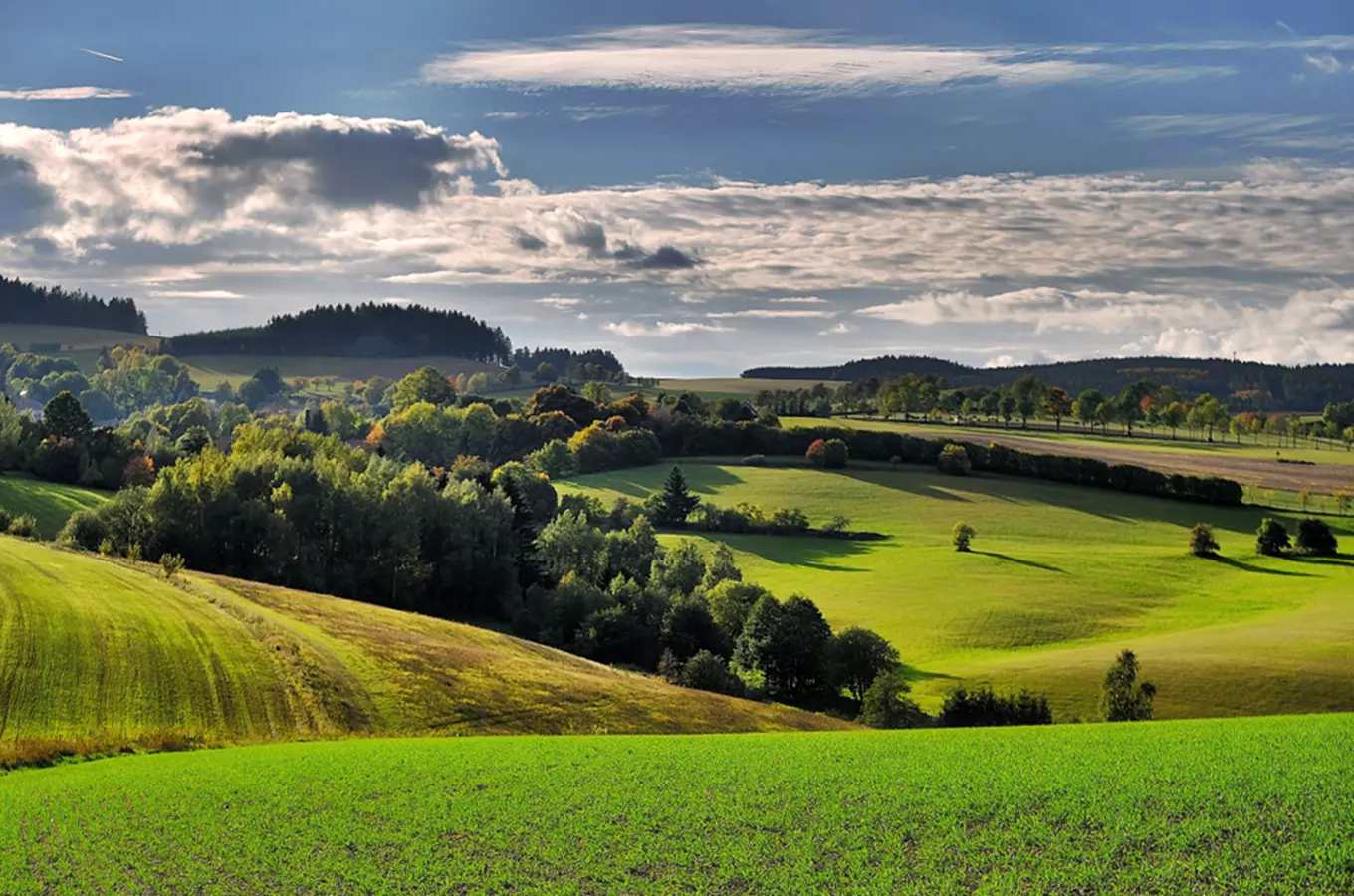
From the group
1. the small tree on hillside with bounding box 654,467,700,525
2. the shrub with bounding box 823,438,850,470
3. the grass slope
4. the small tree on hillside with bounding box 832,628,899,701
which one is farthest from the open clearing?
the grass slope

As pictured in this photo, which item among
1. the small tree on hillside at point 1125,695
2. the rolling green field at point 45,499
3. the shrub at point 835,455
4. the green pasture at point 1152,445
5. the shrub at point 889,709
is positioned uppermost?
the green pasture at point 1152,445

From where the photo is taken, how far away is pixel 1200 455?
166500 mm

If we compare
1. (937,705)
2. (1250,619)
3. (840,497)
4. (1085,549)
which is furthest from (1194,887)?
(840,497)

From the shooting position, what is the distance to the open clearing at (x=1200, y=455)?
140000 millimetres

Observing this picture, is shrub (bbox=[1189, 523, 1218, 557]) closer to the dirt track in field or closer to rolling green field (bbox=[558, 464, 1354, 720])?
rolling green field (bbox=[558, 464, 1354, 720])

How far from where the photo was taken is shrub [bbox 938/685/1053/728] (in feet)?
188

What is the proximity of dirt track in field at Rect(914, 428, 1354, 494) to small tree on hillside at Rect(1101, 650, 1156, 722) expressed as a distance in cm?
8969

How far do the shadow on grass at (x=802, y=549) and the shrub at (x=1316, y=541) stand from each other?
43704 millimetres

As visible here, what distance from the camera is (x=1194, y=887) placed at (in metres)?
22.7

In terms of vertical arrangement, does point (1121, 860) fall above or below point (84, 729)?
above

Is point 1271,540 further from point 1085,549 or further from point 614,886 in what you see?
point 614,886

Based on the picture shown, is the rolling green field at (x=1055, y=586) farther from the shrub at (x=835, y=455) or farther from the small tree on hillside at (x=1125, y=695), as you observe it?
the shrub at (x=835, y=455)

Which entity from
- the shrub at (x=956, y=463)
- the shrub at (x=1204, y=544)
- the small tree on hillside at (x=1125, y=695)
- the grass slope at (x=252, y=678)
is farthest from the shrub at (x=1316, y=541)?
the grass slope at (x=252, y=678)

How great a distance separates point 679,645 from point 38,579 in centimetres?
4362
